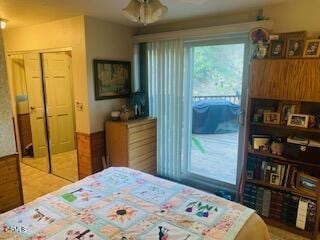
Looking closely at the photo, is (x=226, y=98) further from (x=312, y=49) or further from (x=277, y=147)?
(x=312, y=49)

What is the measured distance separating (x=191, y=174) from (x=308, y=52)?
218cm

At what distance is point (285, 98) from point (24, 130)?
13.9ft

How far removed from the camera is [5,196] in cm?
275

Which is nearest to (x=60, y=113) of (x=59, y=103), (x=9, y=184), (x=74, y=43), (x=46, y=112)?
(x=59, y=103)

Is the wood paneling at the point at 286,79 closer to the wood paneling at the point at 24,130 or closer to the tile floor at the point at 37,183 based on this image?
the tile floor at the point at 37,183

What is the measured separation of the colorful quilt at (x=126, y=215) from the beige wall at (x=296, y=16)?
1922 millimetres

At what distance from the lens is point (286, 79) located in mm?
2320

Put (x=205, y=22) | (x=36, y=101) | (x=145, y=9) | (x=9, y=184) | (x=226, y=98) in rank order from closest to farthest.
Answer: (x=145, y=9), (x=9, y=184), (x=205, y=22), (x=226, y=98), (x=36, y=101)

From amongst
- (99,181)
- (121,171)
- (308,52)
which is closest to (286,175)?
(308,52)

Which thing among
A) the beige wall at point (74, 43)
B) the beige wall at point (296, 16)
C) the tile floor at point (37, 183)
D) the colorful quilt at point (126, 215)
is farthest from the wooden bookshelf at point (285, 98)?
the tile floor at point (37, 183)

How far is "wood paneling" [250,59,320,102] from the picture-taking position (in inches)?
86.5

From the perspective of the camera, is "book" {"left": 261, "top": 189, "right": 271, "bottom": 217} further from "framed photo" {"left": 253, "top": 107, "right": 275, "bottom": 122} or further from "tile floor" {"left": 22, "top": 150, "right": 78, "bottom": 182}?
"tile floor" {"left": 22, "top": 150, "right": 78, "bottom": 182}

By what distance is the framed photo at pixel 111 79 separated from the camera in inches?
127

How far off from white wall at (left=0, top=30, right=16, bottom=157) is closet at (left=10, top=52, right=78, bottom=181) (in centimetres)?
113
